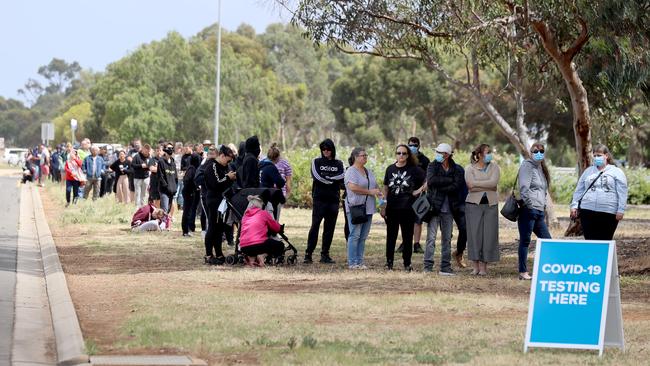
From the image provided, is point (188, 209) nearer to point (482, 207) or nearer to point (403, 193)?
point (403, 193)

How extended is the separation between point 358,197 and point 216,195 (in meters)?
2.25

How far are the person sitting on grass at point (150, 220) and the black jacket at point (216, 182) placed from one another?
23.3 feet

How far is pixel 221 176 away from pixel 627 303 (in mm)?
6811

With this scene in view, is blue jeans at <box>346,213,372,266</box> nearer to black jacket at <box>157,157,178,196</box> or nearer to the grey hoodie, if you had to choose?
the grey hoodie

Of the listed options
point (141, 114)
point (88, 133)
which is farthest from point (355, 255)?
point (88, 133)

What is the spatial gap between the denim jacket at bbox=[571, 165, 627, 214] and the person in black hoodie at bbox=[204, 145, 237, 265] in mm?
5392

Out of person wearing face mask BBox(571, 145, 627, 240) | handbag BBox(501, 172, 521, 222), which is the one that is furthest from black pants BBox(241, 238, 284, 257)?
person wearing face mask BBox(571, 145, 627, 240)

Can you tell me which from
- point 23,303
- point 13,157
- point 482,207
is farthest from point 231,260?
point 13,157

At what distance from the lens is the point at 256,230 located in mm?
17938

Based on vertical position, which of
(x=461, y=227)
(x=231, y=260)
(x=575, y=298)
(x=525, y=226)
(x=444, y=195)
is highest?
(x=444, y=195)

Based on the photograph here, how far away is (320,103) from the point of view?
120 m

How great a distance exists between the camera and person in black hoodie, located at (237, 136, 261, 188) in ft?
59.7

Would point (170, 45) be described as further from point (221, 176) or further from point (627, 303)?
point (627, 303)

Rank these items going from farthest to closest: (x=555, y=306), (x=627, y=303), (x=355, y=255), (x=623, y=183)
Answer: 1. (x=355, y=255)
2. (x=623, y=183)
3. (x=627, y=303)
4. (x=555, y=306)
